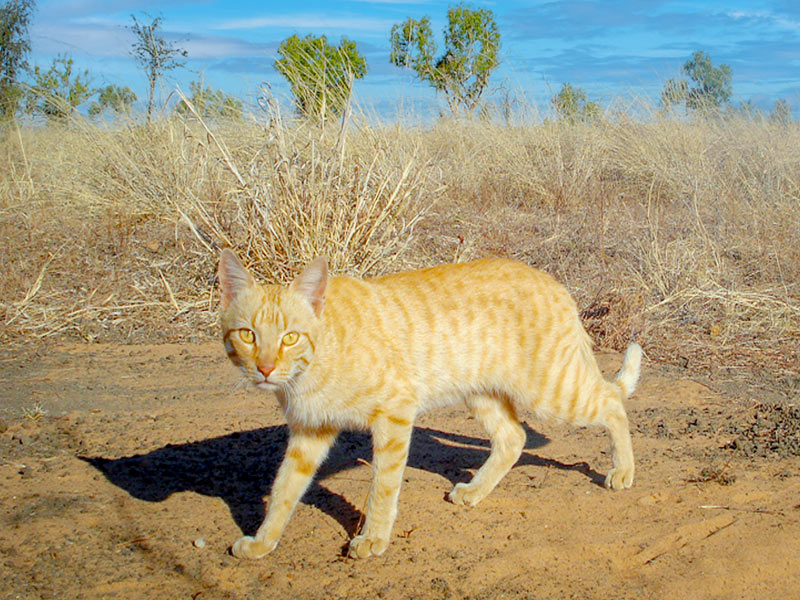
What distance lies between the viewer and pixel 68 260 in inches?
309

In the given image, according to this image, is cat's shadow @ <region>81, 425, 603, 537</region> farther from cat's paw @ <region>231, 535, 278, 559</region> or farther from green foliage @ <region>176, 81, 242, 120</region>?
green foliage @ <region>176, 81, 242, 120</region>

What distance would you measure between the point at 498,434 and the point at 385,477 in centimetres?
93

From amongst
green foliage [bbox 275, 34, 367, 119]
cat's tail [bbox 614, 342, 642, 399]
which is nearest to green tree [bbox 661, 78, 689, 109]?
green foliage [bbox 275, 34, 367, 119]

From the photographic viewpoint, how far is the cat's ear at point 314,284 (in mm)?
3153

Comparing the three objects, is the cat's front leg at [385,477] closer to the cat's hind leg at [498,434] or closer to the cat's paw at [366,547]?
the cat's paw at [366,547]

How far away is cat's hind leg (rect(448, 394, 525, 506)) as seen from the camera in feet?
12.4

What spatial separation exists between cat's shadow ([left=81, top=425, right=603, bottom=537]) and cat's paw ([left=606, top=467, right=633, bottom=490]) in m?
0.10

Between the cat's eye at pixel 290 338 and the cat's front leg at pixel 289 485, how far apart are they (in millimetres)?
465

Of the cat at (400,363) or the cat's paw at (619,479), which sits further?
the cat's paw at (619,479)

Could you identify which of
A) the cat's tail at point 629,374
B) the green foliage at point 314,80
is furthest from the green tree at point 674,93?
the cat's tail at point 629,374

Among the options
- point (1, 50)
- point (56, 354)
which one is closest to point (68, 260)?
point (56, 354)

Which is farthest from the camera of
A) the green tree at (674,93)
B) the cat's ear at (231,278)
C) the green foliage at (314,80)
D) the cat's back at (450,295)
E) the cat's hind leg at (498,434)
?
the green tree at (674,93)

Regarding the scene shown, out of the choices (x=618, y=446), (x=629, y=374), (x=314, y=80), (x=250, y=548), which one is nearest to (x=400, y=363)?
(x=250, y=548)

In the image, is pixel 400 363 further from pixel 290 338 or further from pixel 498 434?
pixel 498 434
